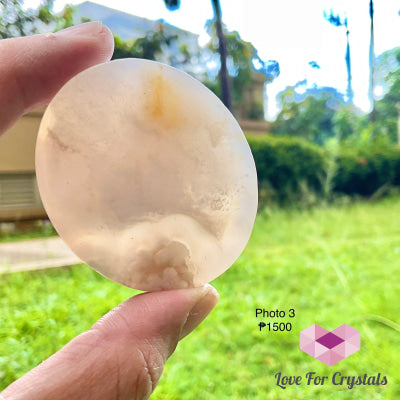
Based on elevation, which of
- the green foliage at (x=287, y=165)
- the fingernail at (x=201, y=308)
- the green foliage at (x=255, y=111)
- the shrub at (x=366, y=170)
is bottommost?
the shrub at (x=366, y=170)

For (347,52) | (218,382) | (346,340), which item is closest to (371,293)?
(346,340)

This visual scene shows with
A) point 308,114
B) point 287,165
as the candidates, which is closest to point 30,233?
point 308,114

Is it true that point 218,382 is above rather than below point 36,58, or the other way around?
below

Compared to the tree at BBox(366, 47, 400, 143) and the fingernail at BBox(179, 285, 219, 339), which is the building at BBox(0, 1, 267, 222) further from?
the tree at BBox(366, 47, 400, 143)

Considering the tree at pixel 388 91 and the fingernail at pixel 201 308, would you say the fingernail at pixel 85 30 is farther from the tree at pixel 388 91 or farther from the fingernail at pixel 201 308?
the tree at pixel 388 91

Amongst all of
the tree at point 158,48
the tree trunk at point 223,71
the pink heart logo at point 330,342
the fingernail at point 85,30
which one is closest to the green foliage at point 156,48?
the tree at point 158,48

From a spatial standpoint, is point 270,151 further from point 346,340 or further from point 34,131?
point 34,131
